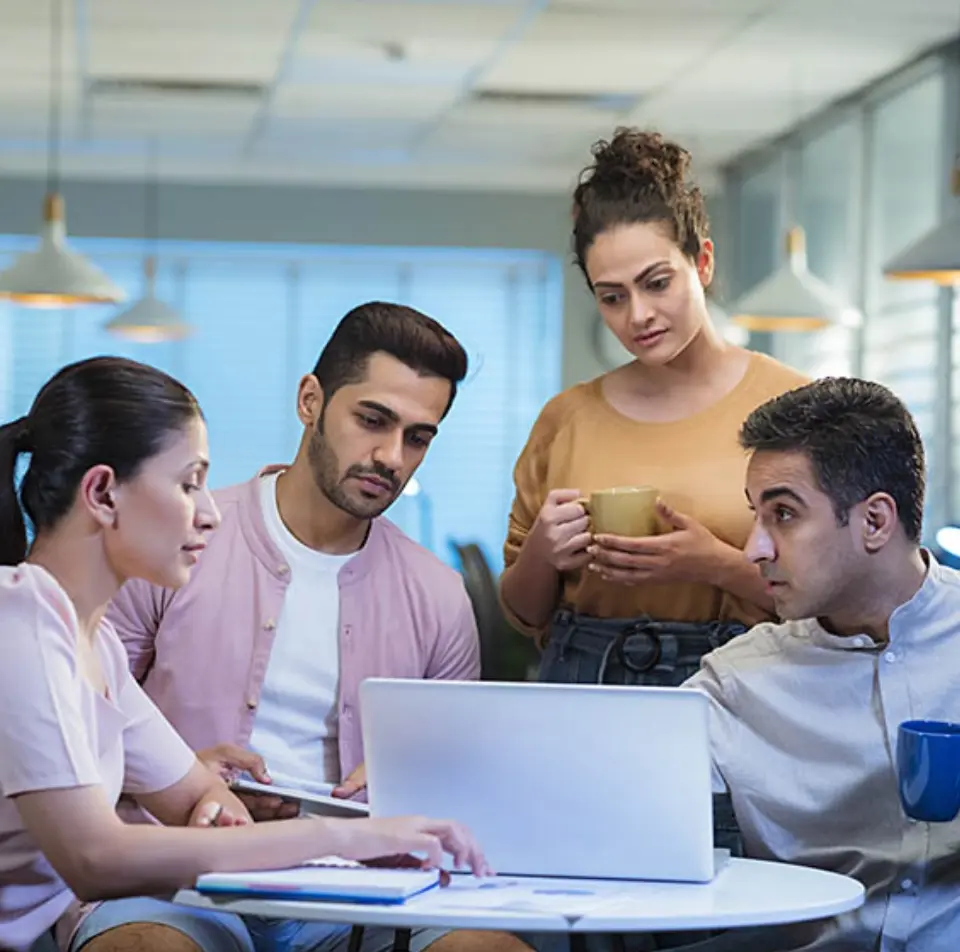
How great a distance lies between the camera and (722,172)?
1041 cm

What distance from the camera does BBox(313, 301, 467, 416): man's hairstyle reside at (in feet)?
8.53

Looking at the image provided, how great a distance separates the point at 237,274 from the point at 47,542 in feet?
29.7

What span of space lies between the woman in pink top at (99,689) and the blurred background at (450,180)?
3.00 metres

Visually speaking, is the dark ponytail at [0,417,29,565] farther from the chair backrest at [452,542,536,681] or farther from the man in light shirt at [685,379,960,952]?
the chair backrest at [452,542,536,681]

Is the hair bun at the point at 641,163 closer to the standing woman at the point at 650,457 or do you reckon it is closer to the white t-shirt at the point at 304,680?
the standing woman at the point at 650,457

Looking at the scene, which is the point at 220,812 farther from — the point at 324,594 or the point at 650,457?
the point at 650,457

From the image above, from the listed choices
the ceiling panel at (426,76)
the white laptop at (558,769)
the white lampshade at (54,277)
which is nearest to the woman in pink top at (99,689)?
the white laptop at (558,769)

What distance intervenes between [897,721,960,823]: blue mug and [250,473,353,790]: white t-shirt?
874 millimetres

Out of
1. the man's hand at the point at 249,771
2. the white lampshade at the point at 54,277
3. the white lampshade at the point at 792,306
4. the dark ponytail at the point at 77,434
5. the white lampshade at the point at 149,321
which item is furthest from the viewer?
the white lampshade at the point at 149,321

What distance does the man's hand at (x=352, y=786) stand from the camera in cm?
235

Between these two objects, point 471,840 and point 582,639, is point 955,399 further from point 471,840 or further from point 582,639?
point 471,840

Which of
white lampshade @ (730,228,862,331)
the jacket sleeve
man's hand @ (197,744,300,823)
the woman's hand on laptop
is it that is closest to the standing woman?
the jacket sleeve

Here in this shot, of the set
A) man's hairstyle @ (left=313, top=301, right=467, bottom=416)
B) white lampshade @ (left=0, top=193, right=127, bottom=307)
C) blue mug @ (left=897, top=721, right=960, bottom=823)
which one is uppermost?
white lampshade @ (left=0, top=193, right=127, bottom=307)

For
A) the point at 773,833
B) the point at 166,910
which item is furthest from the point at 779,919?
the point at 166,910
